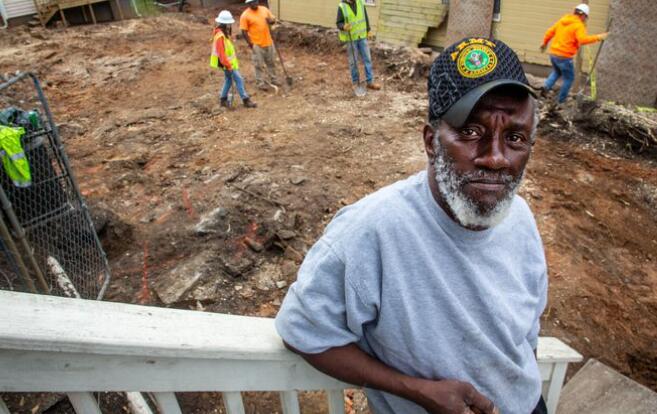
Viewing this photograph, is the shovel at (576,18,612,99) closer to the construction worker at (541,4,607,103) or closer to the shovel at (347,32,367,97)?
the construction worker at (541,4,607,103)

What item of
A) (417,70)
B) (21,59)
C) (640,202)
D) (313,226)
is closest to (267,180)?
(313,226)

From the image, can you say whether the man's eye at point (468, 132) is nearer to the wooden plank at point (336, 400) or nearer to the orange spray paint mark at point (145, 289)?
the wooden plank at point (336, 400)

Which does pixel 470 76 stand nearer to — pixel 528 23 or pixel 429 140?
pixel 429 140

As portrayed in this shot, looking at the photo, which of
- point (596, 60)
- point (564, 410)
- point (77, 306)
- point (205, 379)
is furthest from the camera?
point (596, 60)

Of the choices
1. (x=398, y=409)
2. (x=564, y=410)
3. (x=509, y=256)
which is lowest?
(x=564, y=410)

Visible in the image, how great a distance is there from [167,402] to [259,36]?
33.1ft

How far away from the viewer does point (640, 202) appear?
19.5 feet

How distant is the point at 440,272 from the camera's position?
1.28 meters

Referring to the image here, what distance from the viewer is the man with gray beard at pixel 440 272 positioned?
3.99ft

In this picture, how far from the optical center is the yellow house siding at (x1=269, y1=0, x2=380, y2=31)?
45.2 ft

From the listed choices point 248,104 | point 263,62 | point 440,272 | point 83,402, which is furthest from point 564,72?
point 83,402

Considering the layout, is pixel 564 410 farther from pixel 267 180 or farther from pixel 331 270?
pixel 267 180

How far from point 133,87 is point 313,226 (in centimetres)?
825

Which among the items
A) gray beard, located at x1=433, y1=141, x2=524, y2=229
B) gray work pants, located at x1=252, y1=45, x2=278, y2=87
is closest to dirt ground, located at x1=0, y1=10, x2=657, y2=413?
gray work pants, located at x1=252, y1=45, x2=278, y2=87
